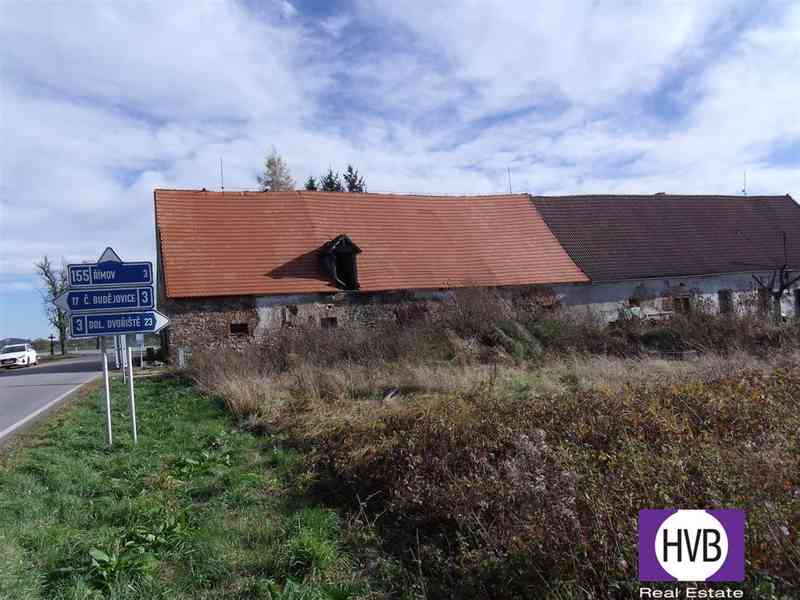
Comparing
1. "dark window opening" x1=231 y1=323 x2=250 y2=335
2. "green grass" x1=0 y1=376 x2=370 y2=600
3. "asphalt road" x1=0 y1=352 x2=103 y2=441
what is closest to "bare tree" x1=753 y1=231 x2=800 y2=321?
"dark window opening" x1=231 y1=323 x2=250 y2=335

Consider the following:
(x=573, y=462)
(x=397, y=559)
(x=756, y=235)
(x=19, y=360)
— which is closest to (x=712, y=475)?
(x=573, y=462)

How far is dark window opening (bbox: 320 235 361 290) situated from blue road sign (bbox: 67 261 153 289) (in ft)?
45.9

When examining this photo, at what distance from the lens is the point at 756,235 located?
29656 millimetres

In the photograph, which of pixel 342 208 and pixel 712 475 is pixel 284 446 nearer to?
pixel 712 475

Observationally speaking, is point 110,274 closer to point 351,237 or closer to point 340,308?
point 340,308

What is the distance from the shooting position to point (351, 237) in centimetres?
2478

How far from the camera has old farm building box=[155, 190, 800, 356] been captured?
863 inches

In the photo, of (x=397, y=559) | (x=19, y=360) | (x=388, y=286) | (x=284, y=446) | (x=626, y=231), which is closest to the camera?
(x=397, y=559)

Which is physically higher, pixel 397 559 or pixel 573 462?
pixel 573 462

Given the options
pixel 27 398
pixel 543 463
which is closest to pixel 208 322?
pixel 27 398

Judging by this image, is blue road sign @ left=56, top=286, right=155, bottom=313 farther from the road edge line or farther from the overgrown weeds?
the road edge line

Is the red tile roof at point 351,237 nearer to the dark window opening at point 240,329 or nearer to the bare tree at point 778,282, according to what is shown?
the dark window opening at point 240,329

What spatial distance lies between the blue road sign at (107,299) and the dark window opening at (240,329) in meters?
12.9

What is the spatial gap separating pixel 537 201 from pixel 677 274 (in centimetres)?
746
